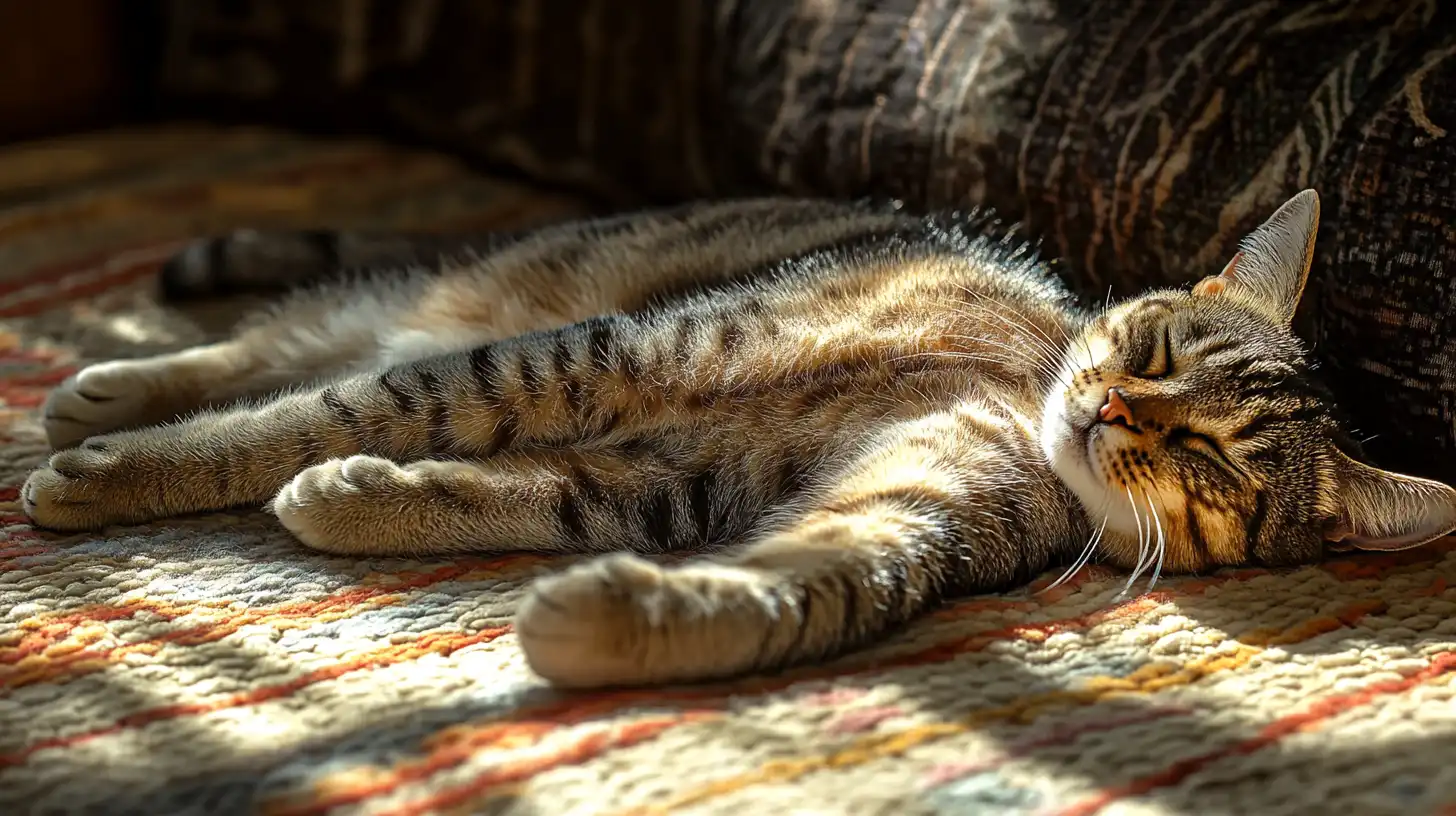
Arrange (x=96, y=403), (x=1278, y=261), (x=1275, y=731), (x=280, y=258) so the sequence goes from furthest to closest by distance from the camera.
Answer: (x=280, y=258) → (x=96, y=403) → (x=1278, y=261) → (x=1275, y=731)

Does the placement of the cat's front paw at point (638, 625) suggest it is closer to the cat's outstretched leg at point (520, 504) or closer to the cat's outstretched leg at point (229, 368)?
the cat's outstretched leg at point (520, 504)

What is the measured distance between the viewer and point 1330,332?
4.93 ft

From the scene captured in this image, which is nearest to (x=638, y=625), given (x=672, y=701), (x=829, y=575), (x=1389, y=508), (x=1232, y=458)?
(x=672, y=701)

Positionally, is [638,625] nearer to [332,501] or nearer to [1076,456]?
[332,501]

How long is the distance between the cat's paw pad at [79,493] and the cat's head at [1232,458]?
3.44ft

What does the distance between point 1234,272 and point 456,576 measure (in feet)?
3.20

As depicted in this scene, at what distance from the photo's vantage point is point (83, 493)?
1398mm

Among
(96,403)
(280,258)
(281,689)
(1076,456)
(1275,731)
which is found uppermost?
(280,258)

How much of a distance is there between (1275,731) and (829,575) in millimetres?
394

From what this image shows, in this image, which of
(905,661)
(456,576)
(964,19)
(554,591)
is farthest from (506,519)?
(964,19)

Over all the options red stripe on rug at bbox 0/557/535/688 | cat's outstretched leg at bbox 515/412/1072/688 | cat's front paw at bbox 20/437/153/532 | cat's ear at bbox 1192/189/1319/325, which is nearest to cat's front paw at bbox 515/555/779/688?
cat's outstretched leg at bbox 515/412/1072/688

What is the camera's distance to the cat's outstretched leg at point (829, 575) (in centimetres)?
105

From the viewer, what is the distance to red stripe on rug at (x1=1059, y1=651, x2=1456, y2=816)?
3.08 feet

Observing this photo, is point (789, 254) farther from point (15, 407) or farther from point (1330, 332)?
point (15, 407)
